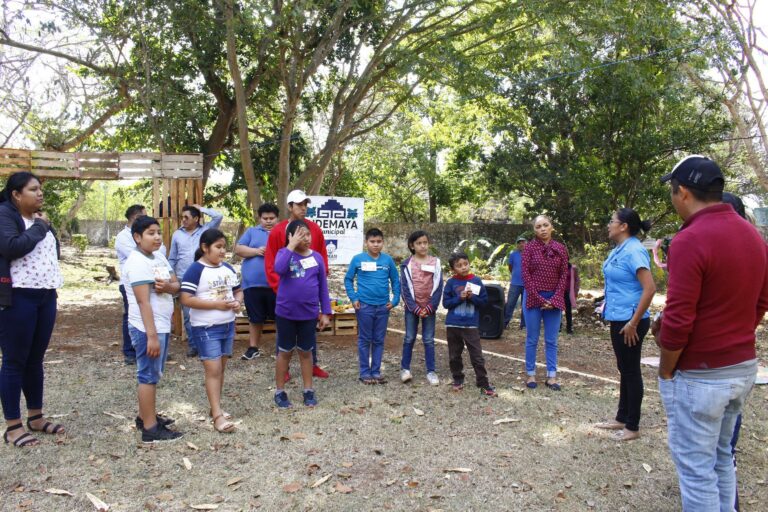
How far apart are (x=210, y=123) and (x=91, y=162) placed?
4623mm

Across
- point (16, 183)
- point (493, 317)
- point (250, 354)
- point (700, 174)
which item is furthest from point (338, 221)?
point (700, 174)

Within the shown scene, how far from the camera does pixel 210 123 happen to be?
12.6 metres

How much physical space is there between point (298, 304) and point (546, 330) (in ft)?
8.34

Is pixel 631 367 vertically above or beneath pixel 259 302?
beneath

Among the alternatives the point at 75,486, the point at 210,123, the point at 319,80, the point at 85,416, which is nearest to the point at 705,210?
the point at 75,486

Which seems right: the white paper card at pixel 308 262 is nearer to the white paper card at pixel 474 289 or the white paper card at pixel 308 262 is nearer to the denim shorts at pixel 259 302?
the white paper card at pixel 474 289

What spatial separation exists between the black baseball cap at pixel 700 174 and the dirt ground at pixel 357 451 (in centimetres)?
206

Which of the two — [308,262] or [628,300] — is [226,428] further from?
[628,300]

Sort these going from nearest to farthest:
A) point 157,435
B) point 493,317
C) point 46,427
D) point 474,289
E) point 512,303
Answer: point 157,435 < point 46,427 < point 474,289 < point 493,317 < point 512,303

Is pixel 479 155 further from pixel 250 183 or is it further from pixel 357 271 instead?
pixel 357 271

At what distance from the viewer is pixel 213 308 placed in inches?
185

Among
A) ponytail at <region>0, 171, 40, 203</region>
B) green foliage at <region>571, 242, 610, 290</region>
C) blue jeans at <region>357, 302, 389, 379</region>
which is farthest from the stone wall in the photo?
ponytail at <region>0, 171, 40, 203</region>

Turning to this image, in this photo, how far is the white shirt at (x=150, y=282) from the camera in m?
4.34

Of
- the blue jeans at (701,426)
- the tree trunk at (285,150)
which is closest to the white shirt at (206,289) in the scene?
the blue jeans at (701,426)
